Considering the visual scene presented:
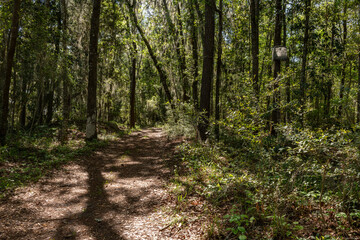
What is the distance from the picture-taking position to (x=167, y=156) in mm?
8539

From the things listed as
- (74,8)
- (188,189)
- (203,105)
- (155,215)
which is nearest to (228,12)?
(203,105)

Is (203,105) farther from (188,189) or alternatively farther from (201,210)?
(201,210)

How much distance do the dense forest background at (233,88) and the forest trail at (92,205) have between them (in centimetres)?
114

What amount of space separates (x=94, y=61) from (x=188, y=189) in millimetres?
8383

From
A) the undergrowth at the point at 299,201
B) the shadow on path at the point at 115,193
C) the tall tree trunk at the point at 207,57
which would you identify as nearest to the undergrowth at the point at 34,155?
the shadow on path at the point at 115,193

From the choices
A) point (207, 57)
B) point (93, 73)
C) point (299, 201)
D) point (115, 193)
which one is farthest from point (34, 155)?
point (299, 201)

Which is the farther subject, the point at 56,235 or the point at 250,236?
the point at 56,235

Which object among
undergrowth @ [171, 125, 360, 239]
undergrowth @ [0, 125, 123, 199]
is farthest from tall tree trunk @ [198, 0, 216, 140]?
undergrowth @ [0, 125, 123, 199]

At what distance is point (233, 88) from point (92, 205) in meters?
7.70

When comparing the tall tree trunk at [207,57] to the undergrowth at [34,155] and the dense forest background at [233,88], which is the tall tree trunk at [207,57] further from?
the undergrowth at [34,155]

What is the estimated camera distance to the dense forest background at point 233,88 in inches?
135

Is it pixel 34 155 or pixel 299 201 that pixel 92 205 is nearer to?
pixel 299 201

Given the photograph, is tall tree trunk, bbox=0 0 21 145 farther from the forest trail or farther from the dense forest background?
the forest trail

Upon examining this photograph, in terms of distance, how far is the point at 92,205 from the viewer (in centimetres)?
476
